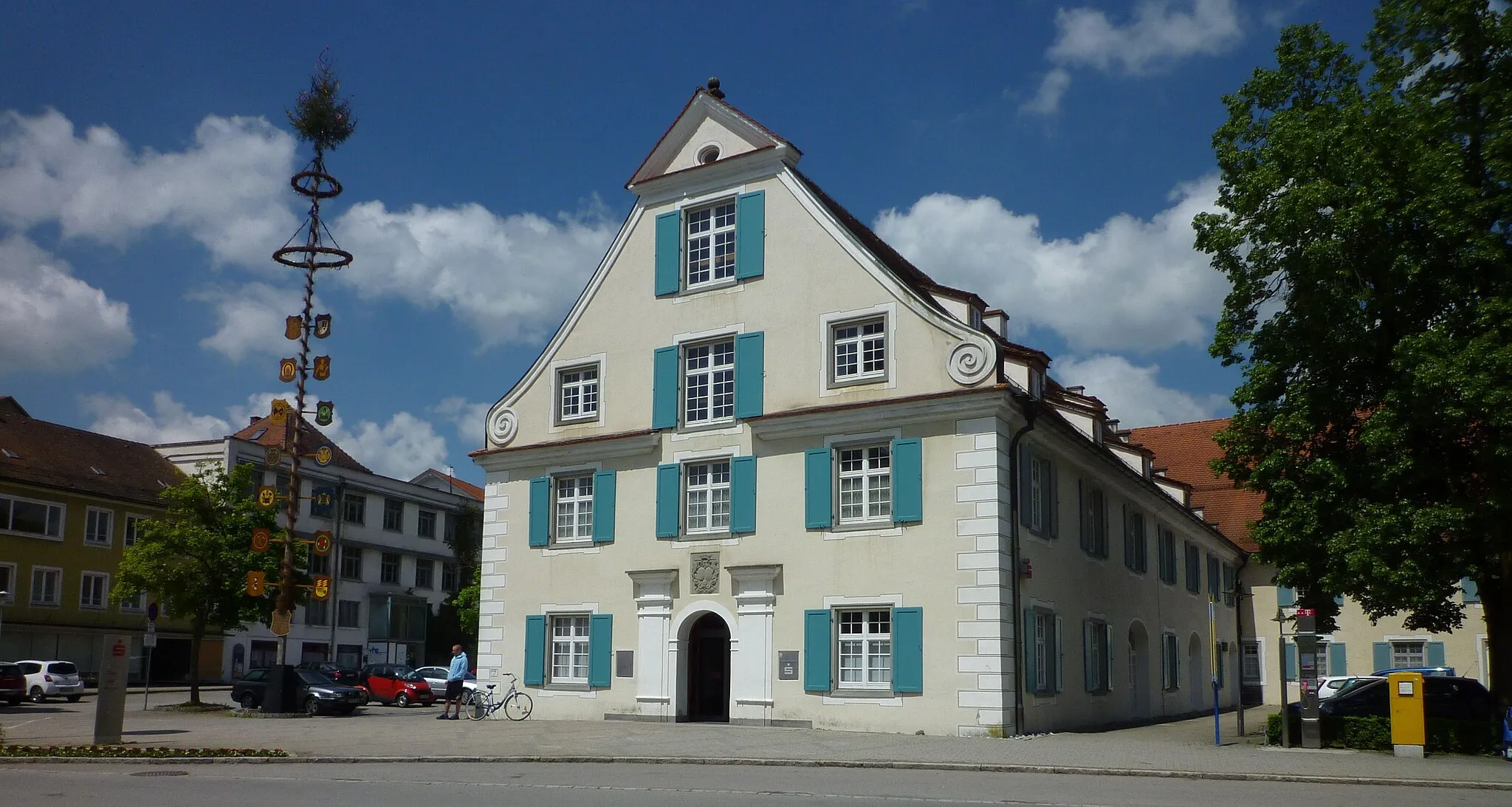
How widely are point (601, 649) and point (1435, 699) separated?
16936mm

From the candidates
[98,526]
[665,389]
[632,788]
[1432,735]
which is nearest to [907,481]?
[665,389]

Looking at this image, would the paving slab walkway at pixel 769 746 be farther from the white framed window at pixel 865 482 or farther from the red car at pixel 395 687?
the red car at pixel 395 687

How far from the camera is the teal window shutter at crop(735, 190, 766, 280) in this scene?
1097 inches

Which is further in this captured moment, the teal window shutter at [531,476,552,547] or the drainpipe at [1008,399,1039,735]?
the teal window shutter at [531,476,552,547]

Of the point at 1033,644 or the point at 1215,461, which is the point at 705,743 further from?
the point at 1215,461

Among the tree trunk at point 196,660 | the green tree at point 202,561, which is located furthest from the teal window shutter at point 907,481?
the tree trunk at point 196,660

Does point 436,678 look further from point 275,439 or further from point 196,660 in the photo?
point 275,439

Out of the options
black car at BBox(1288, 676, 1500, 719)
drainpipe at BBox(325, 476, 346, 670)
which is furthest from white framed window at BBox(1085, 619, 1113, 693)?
drainpipe at BBox(325, 476, 346, 670)

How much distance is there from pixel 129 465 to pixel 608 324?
38739mm

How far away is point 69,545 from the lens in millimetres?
52938

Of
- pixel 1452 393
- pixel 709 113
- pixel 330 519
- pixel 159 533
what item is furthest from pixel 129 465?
pixel 1452 393

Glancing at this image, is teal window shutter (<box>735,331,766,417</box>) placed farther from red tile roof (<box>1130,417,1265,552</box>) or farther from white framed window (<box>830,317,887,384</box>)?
red tile roof (<box>1130,417,1265,552</box>)

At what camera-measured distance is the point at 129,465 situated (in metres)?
59.3

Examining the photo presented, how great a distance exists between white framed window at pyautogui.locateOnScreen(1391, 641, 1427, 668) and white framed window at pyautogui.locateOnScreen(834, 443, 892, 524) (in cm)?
3112
